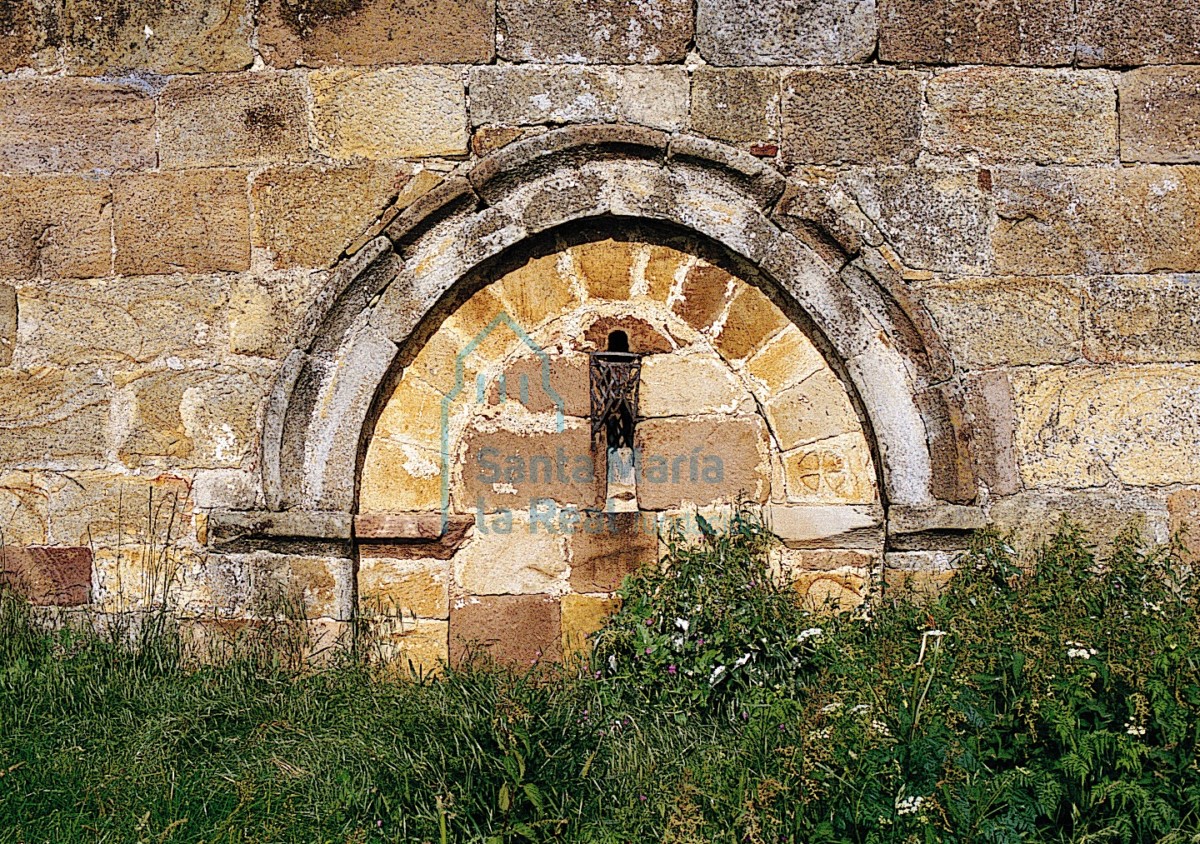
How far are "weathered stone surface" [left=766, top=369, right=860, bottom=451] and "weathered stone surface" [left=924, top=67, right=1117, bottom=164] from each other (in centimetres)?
104

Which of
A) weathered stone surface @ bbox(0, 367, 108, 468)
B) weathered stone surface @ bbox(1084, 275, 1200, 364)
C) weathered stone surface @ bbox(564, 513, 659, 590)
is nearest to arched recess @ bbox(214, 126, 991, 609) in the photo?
weathered stone surface @ bbox(1084, 275, 1200, 364)

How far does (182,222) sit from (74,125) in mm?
626

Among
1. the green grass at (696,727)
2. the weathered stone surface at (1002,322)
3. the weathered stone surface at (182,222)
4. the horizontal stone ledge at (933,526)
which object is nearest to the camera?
the green grass at (696,727)

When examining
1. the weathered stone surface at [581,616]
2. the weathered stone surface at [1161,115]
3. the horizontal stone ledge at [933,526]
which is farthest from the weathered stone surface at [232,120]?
the weathered stone surface at [1161,115]

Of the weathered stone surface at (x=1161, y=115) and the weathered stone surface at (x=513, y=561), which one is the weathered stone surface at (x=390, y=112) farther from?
the weathered stone surface at (x=1161, y=115)

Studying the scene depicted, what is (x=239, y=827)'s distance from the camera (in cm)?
342

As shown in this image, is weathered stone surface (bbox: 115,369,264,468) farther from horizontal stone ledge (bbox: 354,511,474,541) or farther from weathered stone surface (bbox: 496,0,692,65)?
weathered stone surface (bbox: 496,0,692,65)

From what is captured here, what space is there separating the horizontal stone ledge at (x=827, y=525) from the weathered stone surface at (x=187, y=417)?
85.0 inches

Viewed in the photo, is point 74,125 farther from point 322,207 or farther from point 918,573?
point 918,573

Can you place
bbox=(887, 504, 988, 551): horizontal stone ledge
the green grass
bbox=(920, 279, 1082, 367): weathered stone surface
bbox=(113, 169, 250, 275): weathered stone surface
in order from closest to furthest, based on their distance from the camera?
the green grass < bbox=(887, 504, 988, 551): horizontal stone ledge < bbox=(920, 279, 1082, 367): weathered stone surface < bbox=(113, 169, 250, 275): weathered stone surface

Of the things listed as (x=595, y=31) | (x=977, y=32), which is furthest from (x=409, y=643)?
(x=977, y=32)

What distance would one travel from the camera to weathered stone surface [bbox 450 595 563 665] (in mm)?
4746

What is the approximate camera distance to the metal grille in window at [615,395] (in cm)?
468

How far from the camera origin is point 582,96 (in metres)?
4.63
